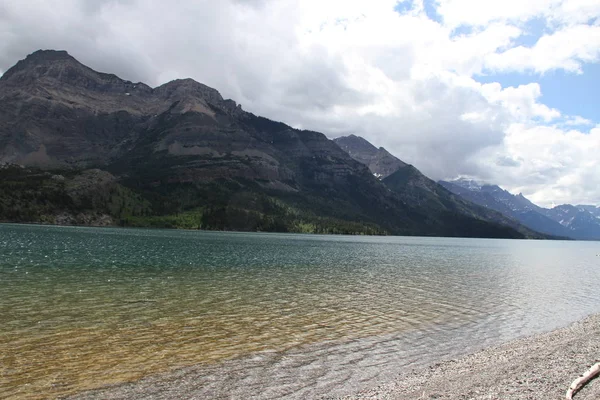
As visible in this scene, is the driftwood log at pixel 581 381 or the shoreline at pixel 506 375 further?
the shoreline at pixel 506 375

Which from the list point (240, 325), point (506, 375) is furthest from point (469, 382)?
point (240, 325)

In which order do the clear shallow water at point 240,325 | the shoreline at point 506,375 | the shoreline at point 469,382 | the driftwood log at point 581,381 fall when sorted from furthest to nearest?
the clear shallow water at point 240,325 < the shoreline at point 469,382 < the shoreline at point 506,375 < the driftwood log at point 581,381

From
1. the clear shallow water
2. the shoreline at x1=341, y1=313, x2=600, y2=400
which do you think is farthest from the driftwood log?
the clear shallow water

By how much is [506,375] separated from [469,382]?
2.61 metres

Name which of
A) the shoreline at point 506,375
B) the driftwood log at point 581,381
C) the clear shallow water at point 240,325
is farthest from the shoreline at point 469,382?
Answer: the clear shallow water at point 240,325

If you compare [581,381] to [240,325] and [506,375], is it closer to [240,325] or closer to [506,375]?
[506,375]

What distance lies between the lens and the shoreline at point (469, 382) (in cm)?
1825

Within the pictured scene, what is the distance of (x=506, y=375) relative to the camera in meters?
21.1

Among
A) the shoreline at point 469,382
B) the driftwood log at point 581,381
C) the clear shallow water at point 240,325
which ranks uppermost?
the driftwood log at point 581,381

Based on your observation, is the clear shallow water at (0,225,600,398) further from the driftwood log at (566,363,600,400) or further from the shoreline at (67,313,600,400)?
the driftwood log at (566,363,600,400)

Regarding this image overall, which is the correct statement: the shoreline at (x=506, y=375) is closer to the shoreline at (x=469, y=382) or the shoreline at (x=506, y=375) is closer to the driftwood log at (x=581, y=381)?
the shoreline at (x=469, y=382)

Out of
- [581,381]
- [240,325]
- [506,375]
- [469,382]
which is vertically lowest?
[240,325]

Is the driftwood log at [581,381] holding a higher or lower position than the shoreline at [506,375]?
higher

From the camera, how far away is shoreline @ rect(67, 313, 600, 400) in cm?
1825
